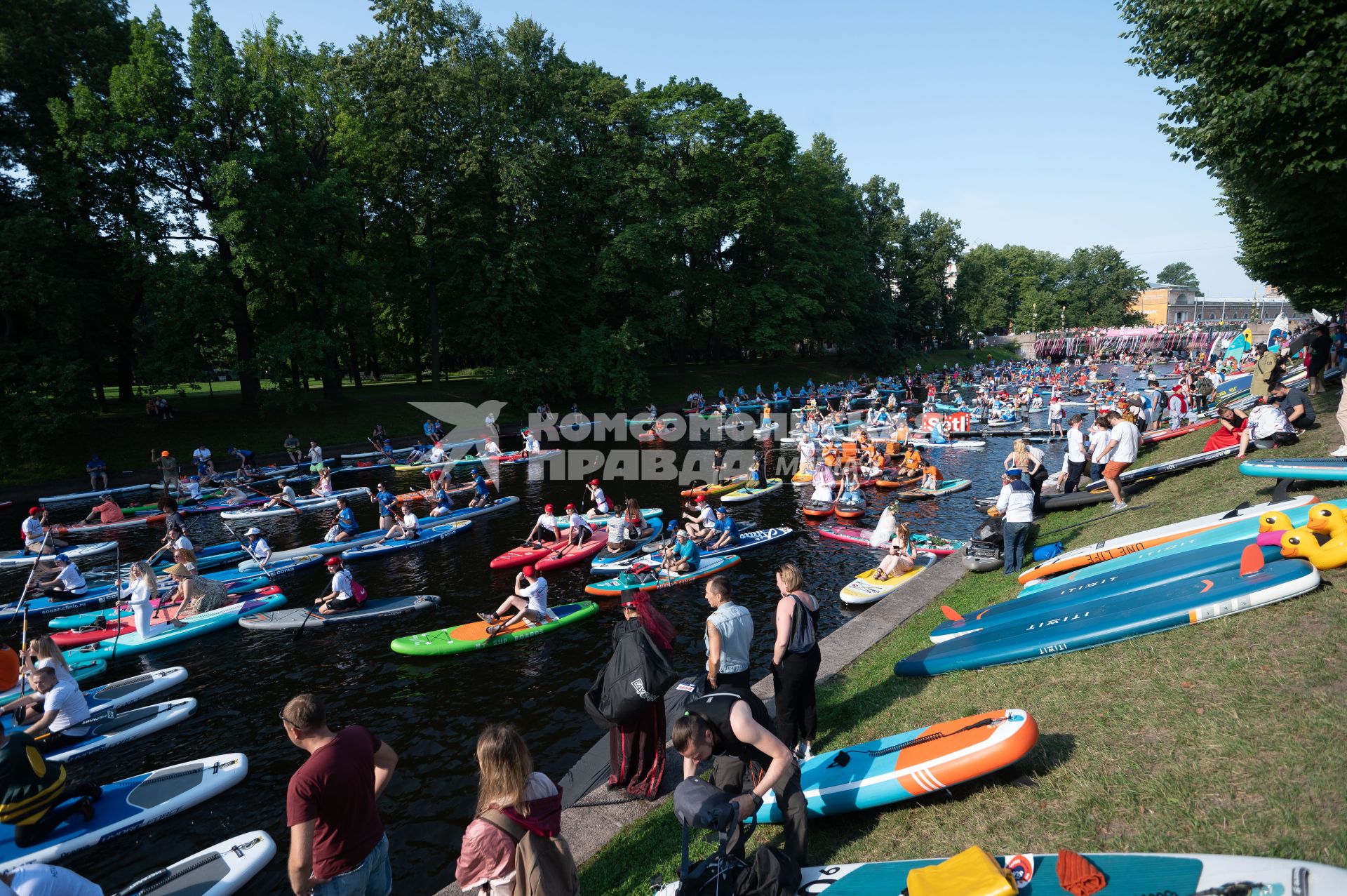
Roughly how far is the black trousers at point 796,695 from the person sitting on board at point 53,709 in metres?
9.81

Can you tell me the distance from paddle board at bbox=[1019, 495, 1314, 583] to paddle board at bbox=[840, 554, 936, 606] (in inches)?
113

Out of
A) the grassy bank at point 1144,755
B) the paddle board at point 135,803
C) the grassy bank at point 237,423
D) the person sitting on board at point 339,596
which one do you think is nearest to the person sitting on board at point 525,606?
the person sitting on board at point 339,596

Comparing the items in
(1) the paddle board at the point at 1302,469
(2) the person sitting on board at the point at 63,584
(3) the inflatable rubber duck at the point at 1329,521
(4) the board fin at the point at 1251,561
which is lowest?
→ (2) the person sitting on board at the point at 63,584

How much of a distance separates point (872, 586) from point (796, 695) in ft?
26.6

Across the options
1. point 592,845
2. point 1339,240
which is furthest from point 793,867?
point 1339,240

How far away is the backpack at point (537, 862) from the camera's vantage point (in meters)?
3.65

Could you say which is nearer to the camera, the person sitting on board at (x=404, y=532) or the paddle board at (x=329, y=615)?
the paddle board at (x=329, y=615)

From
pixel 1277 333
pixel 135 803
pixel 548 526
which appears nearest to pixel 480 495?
pixel 548 526

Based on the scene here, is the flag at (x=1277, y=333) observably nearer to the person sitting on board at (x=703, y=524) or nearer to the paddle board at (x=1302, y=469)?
the paddle board at (x=1302, y=469)

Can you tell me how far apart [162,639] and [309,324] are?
2587 centimetres

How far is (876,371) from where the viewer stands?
6412 cm

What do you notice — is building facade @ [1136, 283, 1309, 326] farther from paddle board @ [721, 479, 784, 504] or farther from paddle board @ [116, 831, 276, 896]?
paddle board @ [116, 831, 276, 896]

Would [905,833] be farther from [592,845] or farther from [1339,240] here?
[1339,240]

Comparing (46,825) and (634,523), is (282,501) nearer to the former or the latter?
(634,523)
